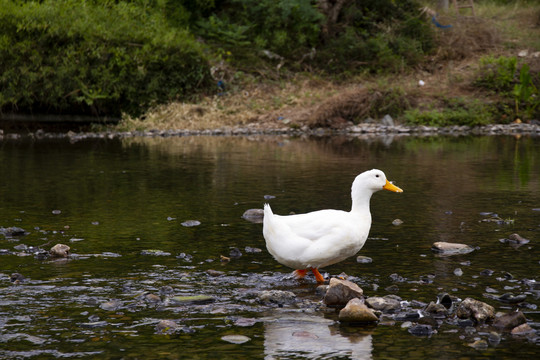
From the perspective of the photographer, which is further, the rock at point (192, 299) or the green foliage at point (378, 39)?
the green foliage at point (378, 39)

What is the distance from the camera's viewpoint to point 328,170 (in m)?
16.7

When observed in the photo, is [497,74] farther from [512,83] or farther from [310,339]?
[310,339]

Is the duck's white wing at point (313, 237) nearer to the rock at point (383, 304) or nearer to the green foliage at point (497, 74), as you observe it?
the rock at point (383, 304)

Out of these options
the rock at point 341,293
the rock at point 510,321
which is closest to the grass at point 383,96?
the rock at point 341,293

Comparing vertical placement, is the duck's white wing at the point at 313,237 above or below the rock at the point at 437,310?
above

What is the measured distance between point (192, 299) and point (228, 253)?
6.95ft

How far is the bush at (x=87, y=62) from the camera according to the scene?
96.2 ft

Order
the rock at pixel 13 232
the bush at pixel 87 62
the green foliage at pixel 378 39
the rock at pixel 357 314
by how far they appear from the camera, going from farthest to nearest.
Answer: the green foliage at pixel 378 39, the bush at pixel 87 62, the rock at pixel 13 232, the rock at pixel 357 314

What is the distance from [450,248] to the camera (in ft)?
27.8

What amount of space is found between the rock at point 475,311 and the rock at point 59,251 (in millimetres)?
4501

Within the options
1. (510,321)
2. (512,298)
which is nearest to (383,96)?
(512,298)

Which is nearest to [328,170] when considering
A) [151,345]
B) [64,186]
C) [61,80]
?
[64,186]

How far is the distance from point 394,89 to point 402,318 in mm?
23502

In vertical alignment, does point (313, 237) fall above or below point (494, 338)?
above
